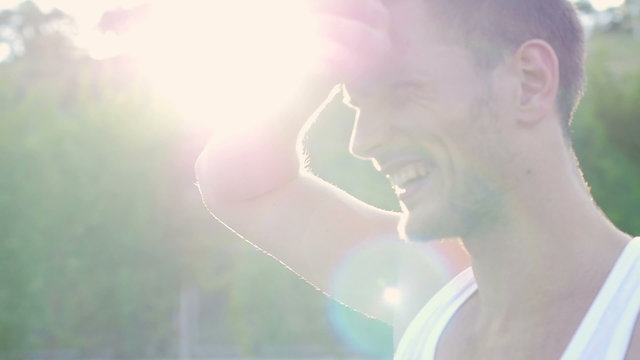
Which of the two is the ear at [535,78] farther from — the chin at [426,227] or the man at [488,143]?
the chin at [426,227]

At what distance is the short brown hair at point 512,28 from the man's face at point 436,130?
26 mm

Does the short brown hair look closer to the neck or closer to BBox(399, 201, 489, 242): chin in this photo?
the neck

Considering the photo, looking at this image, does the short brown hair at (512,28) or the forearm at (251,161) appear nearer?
the short brown hair at (512,28)

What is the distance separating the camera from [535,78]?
2088 mm

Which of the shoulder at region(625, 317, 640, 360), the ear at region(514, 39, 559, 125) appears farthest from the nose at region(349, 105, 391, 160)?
the shoulder at region(625, 317, 640, 360)

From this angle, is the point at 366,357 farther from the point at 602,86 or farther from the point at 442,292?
the point at 442,292

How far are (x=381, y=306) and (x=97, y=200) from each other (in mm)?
11962

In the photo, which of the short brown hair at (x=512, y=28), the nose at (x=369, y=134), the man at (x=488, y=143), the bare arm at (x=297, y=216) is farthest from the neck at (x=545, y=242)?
the bare arm at (x=297, y=216)

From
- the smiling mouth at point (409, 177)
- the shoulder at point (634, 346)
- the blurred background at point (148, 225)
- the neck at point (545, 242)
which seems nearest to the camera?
the shoulder at point (634, 346)

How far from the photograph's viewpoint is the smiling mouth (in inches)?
83.3

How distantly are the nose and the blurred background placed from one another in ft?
36.0

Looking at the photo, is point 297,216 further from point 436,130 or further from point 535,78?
point 535,78

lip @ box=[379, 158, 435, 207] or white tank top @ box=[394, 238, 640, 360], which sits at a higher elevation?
lip @ box=[379, 158, 435, 207]

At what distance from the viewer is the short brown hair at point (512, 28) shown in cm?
210
